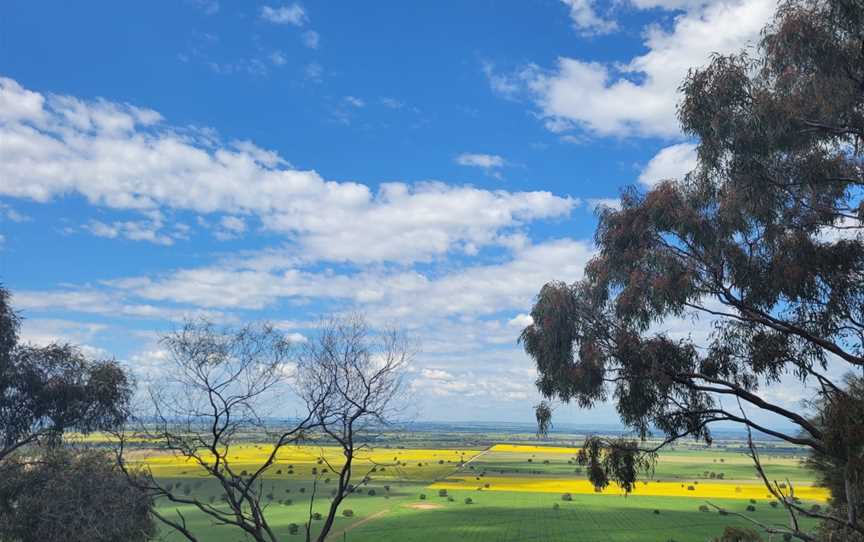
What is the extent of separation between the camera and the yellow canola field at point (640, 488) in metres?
84.8

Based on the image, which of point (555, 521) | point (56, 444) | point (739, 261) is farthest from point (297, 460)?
point (739, 261)

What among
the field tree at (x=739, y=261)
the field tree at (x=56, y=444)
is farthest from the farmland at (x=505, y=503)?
the field tree at (x=739, y=261)

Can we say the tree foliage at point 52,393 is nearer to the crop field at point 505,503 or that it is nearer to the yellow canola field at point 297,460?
the crop field at point 505,503

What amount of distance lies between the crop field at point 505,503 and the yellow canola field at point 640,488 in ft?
0.52

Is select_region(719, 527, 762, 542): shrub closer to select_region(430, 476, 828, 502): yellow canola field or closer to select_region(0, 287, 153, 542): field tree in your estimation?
select_region(0, 287, 153, 542): field tree

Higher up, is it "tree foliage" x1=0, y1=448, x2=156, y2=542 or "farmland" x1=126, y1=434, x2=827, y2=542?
"tree foliage" x1=0, y1=448, x2=156, y2=542

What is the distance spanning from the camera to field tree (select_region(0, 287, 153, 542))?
21.4m

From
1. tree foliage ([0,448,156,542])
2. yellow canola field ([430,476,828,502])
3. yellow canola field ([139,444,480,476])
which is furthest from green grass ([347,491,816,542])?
tree foliage ([0,448,156,542])

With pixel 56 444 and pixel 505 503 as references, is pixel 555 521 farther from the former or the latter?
pixel 56 444

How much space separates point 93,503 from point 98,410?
12.3 feet

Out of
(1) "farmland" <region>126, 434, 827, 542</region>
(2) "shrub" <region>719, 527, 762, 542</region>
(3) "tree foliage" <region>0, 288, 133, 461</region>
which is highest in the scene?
(3) "tree foliage" <region>0, 288, 133, 461</region>

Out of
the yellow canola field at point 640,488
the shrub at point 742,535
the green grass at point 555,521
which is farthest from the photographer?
the yellow canola field at point 640,488

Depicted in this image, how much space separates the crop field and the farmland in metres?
0.12

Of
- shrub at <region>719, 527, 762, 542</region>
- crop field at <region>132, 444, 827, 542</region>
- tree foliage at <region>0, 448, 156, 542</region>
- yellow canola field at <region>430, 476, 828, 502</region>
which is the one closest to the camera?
shrub at <region>719, 527, 762, 542</region>
